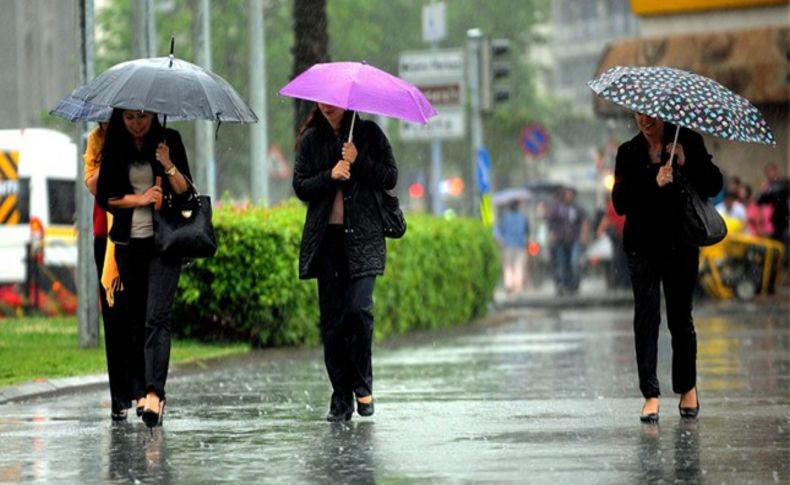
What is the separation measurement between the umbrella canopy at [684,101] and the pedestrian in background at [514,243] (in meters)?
27.1

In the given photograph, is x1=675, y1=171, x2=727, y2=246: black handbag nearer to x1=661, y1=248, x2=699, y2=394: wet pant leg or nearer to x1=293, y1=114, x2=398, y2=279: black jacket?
x1=661, y1=248, x2=699, y2=394: wet pant leg

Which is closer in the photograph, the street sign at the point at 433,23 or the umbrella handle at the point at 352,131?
the umbrella handle at the point at 352,131

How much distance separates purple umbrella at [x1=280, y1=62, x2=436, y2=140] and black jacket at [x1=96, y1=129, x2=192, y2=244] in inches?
28.8

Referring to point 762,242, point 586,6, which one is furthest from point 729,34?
point 586,6

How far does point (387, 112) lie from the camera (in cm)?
1152

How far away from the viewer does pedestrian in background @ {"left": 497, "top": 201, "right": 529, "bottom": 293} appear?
128 feet

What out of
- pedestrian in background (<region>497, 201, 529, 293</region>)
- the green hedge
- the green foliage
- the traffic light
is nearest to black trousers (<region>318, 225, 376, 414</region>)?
the green foliage

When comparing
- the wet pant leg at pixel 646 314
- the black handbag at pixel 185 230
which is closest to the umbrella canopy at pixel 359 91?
Answer: the black handbag at pixel 185 230

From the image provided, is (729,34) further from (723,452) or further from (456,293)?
(723,452)

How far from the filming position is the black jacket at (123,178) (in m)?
11.3

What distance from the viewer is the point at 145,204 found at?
11.3 metres

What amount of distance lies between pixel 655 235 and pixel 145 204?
8.58 feet

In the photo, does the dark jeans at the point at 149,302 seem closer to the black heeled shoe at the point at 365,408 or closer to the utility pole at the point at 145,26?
the black heeled shoe at the point at 365,408

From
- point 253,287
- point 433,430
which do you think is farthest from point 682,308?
point 253,287
